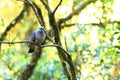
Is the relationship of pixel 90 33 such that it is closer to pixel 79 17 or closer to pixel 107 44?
pixel 107 44

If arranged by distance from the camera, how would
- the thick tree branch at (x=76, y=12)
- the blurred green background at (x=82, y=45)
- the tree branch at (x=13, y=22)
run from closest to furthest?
1. the blurred green background at (x=82, y=45)
2. the thick tree branch at (x=76, y=12)
3. the tree branch at (x=13, y=22)

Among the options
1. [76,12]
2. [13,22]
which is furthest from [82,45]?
[13,22]

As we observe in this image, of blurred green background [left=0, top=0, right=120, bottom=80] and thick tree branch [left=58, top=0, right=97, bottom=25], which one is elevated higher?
thick tree branch [left=58, top=0, right=97, bottom=25]

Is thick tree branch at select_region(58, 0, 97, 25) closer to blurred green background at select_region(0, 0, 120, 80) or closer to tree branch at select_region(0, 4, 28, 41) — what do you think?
blurred green background at select_region(0, 0, 120, 80)

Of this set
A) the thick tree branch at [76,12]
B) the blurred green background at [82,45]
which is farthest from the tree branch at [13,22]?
the thick tree branch at [76,12]

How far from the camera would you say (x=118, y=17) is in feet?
24.7

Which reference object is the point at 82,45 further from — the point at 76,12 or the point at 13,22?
the point at 13,22

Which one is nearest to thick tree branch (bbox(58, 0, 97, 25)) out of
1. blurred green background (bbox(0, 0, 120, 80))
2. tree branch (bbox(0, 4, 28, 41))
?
blurred green background (bbox(0, 0, 120, 80))

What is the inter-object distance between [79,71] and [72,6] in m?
1.71

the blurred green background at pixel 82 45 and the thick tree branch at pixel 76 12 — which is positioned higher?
the thick tree branch at pixel 76 12

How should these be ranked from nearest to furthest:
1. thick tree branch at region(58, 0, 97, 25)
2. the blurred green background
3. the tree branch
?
the blurred green background < thick tree branch at region(58, 0, 97, 25) < the tree branch

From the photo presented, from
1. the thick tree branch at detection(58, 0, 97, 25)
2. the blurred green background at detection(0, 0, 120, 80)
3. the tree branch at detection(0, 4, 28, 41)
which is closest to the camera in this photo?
the blurred green background at detection(0, 0, 120, 80)

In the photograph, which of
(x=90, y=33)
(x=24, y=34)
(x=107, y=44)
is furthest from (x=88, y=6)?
(x=24, y=34)

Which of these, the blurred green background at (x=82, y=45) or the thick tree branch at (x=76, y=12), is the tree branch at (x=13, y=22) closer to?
the blurred green background at (x=82, y=45)
